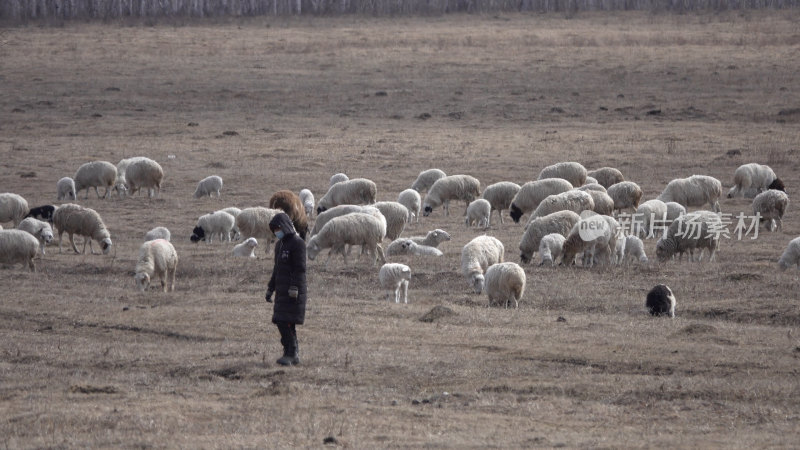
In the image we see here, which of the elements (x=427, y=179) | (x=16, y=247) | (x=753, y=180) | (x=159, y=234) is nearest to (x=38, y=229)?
(x=159, y=234)

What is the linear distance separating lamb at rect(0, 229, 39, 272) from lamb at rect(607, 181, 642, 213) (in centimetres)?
1019

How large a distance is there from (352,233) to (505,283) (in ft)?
12.7

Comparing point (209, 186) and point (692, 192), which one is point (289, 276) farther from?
point (209, 186)

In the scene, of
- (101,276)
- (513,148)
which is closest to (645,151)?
(513,148)

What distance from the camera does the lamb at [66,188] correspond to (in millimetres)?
23156

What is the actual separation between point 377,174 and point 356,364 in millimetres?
16210

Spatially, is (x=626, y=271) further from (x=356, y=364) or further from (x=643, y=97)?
(x=643, y=97)

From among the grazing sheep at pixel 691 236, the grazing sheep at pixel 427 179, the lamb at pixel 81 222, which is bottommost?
the grazing sheep at pixel 427 179

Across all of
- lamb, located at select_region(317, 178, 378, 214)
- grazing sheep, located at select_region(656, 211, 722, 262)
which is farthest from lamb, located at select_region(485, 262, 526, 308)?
lamb, located at select_region(317, 178, 378, 214)

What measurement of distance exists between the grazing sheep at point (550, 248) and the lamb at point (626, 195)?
15.1ft

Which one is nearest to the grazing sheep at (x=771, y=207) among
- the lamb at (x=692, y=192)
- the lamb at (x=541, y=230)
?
the lamb at (x=692, y=192)

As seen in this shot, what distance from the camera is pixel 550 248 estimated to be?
16.0 metres

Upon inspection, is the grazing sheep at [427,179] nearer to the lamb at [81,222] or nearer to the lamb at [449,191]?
the lamb at [449,191]

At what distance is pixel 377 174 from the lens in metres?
25.9
